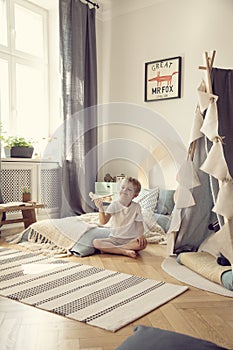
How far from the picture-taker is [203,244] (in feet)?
8.37

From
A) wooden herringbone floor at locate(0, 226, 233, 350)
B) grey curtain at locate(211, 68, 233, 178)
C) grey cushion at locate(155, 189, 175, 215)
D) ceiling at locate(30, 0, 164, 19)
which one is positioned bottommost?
wooden herringbone floor at locate(0, 226, 233, 350)

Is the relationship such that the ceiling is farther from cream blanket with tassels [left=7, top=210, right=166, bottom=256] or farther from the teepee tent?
cream blanket with tassels [left=7, top=210, right=166, bottom=256]

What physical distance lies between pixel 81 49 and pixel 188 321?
142 inches

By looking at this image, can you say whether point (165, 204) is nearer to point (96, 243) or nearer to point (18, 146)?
point (96, 243)

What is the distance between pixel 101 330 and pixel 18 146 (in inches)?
110

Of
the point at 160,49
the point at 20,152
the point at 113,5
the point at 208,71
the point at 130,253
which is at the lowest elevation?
the point at 130,253

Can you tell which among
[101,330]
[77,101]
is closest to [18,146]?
[77,101]

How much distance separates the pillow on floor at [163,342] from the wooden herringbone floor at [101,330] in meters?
0.27

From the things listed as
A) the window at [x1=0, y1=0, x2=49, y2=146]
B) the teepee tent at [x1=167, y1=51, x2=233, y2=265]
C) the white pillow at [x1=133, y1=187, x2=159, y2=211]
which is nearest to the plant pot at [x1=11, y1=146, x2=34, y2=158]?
the window at [x1=0, y1=0, x2=49, y2=146]

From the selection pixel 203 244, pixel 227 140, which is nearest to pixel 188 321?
pixel 203 244

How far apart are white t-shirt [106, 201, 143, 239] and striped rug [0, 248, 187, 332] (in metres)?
0.48

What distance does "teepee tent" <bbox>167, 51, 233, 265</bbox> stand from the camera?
2.03 meters

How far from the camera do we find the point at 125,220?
8.85 ft

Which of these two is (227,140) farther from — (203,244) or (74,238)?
(74,238)
